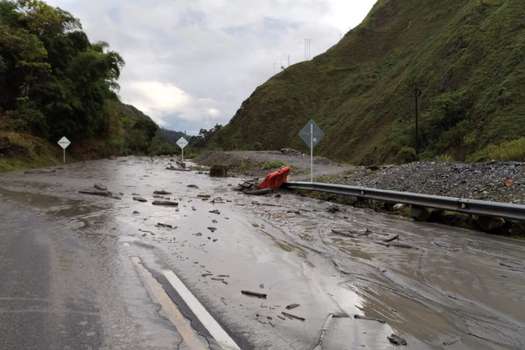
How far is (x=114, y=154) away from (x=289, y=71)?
68248mm

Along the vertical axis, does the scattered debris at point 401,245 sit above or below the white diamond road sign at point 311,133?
below

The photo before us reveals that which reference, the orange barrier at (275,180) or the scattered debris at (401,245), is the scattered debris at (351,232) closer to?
the scattered debris at (401,245)

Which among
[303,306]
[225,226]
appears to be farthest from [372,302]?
[225,226]

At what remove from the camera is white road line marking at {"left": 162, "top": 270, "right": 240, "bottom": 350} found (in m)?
4.16

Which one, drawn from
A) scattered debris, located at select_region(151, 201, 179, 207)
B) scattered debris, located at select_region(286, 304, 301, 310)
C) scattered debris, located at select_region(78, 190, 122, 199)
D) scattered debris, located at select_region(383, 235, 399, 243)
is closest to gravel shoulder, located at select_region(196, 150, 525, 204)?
scattered debris, located at select_region(383, 235, 399, 243)

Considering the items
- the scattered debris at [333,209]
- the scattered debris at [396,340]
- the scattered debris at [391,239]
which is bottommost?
the scattered debris at [396,340]

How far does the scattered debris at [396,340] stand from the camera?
13.9 ft

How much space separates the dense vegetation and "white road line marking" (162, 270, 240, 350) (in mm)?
28080

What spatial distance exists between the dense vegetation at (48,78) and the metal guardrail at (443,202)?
24.4 meters

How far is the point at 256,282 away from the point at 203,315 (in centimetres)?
146

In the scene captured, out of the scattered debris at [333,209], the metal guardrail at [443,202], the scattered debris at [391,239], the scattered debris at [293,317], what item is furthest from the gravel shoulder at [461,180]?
the scattered debris at [293,317]

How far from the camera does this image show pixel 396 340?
14.0ft

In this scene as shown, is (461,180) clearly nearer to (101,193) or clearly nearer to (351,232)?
(351,232)

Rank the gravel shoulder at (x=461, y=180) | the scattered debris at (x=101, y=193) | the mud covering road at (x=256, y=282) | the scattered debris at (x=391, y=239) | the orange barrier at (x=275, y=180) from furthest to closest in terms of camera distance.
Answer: the orange barrier at (x=275, y=180), the scattered debris at (x=101, y=193), the gravel shoulder at (x=461, y=180), the scattered debris at (x=391, y=239), the mud covering road at (x=256, y=282)
